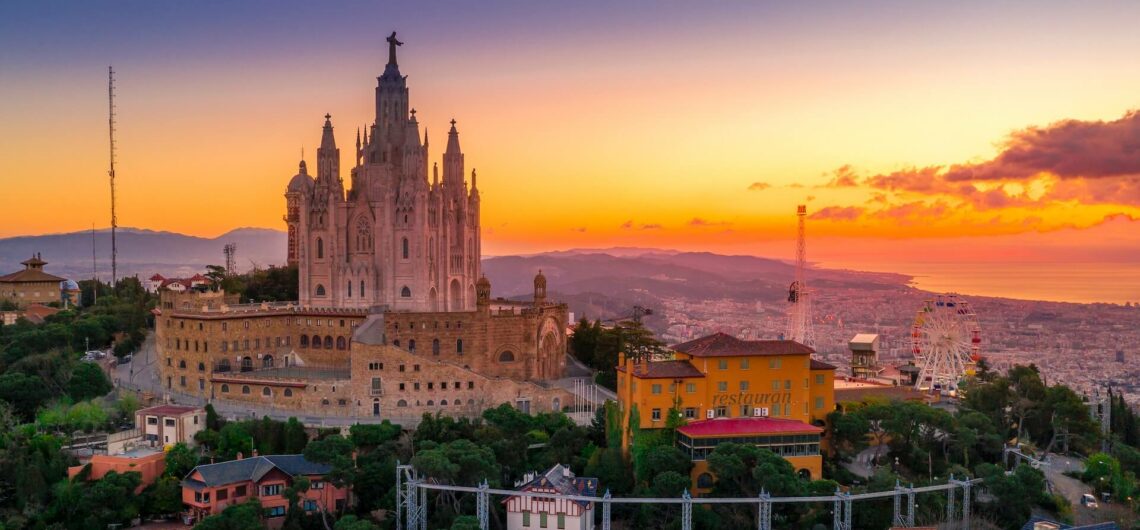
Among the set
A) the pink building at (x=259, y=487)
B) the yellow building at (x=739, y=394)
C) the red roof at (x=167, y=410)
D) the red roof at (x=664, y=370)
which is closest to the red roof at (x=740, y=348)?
the yellow building at (x=739, y=394)

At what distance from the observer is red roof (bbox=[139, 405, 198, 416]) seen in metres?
52.8

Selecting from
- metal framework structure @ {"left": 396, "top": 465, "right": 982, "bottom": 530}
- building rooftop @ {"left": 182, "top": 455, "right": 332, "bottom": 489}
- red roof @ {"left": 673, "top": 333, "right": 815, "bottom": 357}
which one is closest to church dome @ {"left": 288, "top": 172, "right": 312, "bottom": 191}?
building rooftop @ {"left": 182, "top": 455, "right": 332, "bottom": 489}

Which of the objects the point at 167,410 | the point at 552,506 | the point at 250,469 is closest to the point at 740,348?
the point at 552,506

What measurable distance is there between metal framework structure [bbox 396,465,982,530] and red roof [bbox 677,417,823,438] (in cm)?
361

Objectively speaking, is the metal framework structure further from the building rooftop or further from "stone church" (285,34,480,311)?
"stone church" (285,34,480,311)

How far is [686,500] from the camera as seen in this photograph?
42.6 meters

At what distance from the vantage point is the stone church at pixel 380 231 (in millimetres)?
66875

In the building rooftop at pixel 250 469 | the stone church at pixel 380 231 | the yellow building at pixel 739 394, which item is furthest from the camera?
the stone church at pixel 380 231

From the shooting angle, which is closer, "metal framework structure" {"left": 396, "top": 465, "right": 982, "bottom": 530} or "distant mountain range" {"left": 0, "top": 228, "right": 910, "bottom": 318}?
"metal framework structure" {"left": 396, "top": 465, "right": 982, "bottom": 530}

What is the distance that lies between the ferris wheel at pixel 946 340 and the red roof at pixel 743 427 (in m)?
24.0

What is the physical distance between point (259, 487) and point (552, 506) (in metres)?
14.9

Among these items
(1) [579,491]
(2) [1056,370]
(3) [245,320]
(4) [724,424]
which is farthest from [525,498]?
(2) [1056,370]

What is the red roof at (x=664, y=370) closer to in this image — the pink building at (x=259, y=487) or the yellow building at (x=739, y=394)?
the yellow building at (x=739, y=394)

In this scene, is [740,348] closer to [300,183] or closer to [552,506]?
[552,506]
